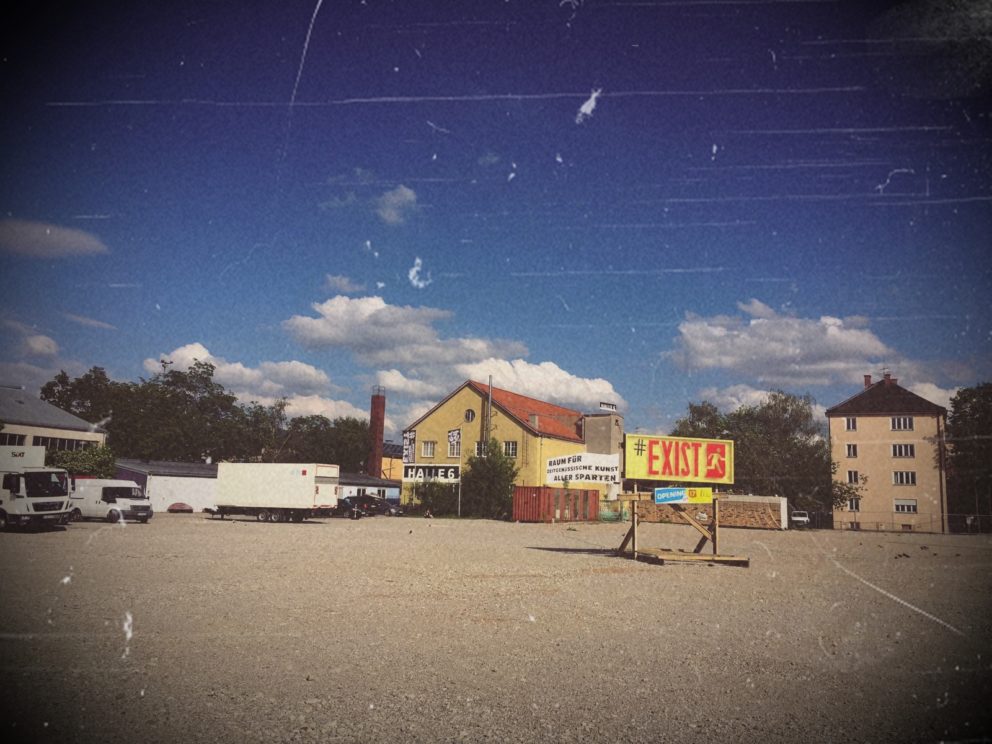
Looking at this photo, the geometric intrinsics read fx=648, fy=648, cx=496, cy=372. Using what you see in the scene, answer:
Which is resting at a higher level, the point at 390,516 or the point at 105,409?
the point at 105,409

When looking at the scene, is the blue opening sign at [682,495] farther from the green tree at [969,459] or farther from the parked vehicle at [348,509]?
the parked vehicle at [348,509]

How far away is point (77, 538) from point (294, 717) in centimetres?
1999

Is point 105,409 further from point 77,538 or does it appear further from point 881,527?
point 881,527

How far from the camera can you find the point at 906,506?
52.4m

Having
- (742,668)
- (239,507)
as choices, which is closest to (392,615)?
(742,668)

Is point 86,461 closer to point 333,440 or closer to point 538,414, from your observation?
point 538,414

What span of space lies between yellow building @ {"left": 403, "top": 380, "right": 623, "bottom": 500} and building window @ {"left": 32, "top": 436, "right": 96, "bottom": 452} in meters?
23.9

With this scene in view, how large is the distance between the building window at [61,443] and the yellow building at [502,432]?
23884mm

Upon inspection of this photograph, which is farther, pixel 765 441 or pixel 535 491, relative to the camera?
pixel 765 441

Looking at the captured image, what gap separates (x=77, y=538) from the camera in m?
21.1

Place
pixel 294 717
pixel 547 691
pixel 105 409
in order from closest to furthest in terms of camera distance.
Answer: pixel 294 717, pixel 547 691, pixel 105 409

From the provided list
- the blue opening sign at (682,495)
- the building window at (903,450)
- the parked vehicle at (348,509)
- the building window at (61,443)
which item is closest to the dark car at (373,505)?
the parked vehicle at (348,509)

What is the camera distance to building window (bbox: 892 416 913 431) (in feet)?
171

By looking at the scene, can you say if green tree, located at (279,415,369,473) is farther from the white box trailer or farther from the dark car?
the white box trailer
